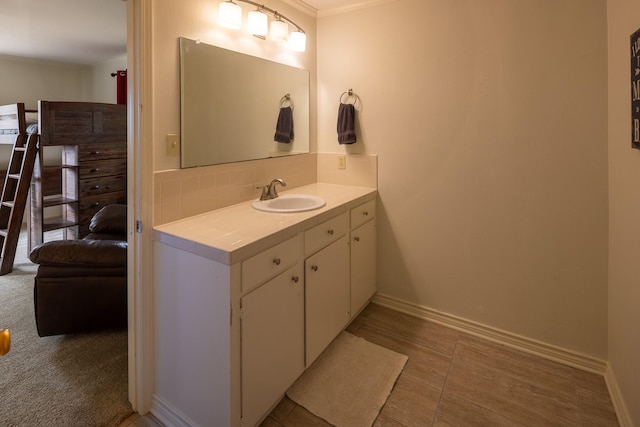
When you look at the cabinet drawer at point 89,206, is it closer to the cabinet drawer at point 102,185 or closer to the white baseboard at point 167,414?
the cabinet drawer at point 102,185

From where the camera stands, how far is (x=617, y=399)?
1.70 m

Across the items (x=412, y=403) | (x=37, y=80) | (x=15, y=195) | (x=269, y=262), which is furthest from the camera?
(x=37, y=80)

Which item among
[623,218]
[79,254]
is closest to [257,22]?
[79,254]

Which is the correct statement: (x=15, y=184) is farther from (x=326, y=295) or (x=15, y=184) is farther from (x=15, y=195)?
(x=326, y=295)

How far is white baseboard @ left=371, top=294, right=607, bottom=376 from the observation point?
1997mm

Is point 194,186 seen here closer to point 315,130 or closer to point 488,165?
point 315,130

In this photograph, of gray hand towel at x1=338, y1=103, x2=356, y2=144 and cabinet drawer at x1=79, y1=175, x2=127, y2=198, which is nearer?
gray hand towel at x1=338, y1=103, x2=356, y2=144

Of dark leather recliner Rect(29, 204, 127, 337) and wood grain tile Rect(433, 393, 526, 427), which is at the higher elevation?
dark leather recliner Rect(29, 204, 127, 337)

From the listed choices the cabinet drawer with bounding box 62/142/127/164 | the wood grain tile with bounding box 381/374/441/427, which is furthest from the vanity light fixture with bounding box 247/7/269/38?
the cabinet drawer with bounding box 62/142/127/164

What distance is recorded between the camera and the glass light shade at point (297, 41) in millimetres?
2356

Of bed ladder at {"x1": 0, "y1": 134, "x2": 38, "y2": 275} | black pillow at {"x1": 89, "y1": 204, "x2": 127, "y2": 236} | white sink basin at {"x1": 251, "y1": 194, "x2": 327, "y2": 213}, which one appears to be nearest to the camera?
white sink basin at {"x1": 251, "y1": 194, "x2": 327, "y2": 213}

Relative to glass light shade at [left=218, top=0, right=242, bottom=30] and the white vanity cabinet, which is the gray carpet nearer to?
the white vanity cabinet

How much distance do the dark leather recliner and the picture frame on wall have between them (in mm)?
2603

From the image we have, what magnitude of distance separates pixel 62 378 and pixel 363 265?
1.84 m
